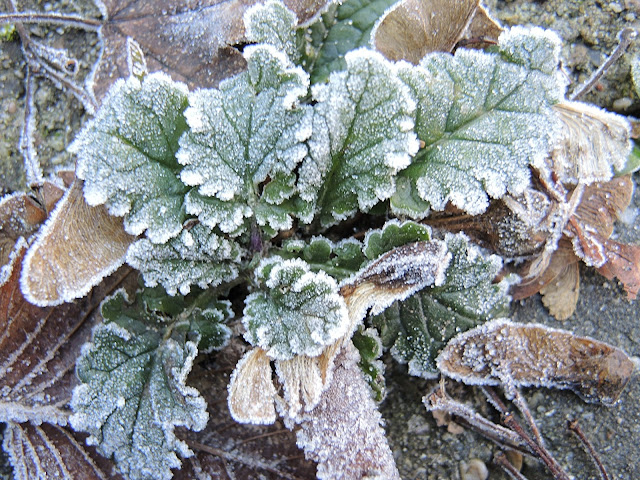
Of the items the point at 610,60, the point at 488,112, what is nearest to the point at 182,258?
the point at 488,112

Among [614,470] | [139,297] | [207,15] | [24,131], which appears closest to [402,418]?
[614,470]

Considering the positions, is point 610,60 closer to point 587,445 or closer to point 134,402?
point 587,445

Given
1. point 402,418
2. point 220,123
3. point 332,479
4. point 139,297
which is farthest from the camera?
point 402,418

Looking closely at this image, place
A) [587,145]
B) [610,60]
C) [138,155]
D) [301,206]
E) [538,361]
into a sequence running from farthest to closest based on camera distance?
[610,60] < [538,361] < [587,145] < [301,206] < [138,155]

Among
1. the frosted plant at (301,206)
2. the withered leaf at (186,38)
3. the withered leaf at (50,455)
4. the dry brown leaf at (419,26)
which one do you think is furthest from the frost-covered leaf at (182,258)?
the dry brown leaf at (419,26)

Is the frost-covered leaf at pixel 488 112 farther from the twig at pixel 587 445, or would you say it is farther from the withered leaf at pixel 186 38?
the twig at pixel 587 445

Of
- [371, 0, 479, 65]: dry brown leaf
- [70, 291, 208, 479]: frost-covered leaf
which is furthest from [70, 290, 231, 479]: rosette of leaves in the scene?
[371, 0, 479, 65]: dry brown leaf

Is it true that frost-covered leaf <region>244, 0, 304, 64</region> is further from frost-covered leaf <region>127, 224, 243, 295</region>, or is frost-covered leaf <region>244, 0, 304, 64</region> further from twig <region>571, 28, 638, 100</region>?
twig <region>571, 28, 638, 100</region>

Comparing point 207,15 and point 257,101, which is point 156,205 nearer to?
point 257,101
